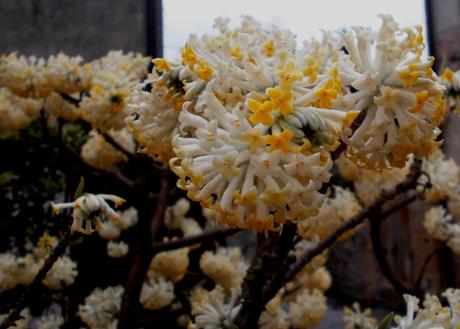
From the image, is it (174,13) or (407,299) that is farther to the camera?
(174,13)

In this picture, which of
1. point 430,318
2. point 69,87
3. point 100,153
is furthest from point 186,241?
point 430,318

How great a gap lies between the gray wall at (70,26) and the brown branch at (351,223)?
1316 mm

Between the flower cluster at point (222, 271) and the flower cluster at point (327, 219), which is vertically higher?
the flower cluster at point (327, 219)

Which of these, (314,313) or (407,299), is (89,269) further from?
(407,299)

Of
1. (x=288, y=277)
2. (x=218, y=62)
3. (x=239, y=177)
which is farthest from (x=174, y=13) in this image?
(x=239, y=177)

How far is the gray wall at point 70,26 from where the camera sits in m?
2.03

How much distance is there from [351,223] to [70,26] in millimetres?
1546

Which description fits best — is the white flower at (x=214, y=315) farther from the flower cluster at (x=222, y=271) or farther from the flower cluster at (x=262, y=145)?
the flower cluster at (x=222, y=271)

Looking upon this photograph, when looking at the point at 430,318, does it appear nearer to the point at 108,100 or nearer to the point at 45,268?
the point at 45,268

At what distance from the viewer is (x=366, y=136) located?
0.49m

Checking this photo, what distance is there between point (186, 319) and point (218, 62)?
1238 mm

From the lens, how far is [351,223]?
95cm

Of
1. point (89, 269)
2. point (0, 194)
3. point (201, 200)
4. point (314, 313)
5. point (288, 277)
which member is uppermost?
point (201, 200)

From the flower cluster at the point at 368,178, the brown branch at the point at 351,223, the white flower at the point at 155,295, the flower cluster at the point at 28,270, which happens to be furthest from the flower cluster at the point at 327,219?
the flower cluster at the point at 28,270
